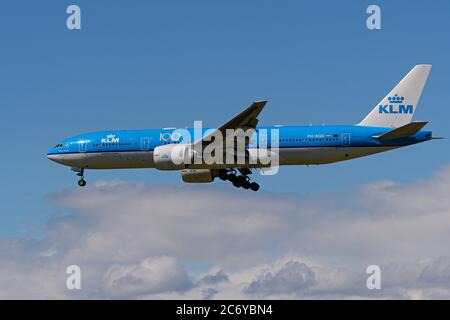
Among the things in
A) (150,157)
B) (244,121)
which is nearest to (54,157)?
(150,157)

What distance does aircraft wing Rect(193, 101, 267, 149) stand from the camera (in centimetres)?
5494

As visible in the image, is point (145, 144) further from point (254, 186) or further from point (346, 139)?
point (346, 139)

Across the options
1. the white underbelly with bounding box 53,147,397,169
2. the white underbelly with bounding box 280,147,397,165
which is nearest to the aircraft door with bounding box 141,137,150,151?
the white underbelly with bounding box 53,147,397,169

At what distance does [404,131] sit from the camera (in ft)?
198

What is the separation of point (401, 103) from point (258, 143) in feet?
37.6

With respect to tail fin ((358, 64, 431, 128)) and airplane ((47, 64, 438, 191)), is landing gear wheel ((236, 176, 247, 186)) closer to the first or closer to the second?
airplane ((47, 64, 438, 191))

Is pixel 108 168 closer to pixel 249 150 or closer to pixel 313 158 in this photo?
pixel 249 150

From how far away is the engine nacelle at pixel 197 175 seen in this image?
63625 millimetres
